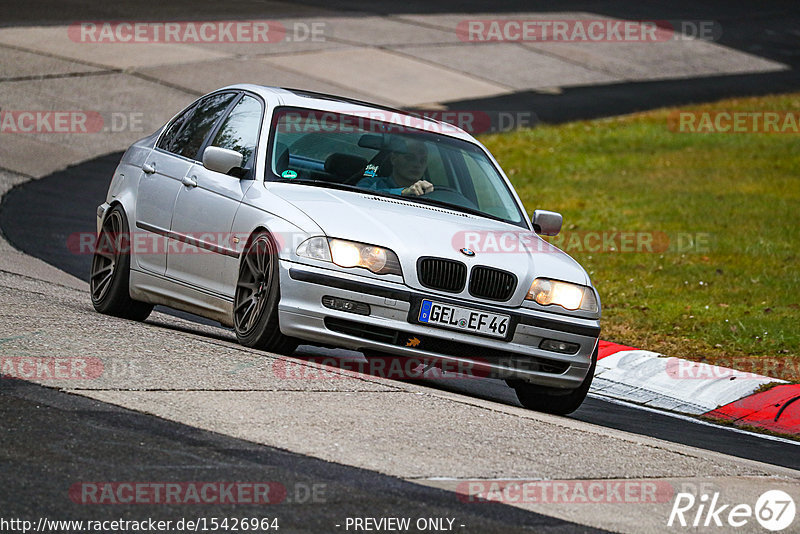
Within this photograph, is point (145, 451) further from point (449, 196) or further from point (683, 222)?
point (683, 222)

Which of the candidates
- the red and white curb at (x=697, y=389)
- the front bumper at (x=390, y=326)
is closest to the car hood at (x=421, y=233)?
the front bumper at (x=390, y=326)

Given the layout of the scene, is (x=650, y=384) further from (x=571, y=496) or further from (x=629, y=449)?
(x=571, y=496)

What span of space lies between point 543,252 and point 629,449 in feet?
5.79

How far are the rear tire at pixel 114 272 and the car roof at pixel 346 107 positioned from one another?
127cm

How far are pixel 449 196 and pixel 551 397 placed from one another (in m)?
1.43

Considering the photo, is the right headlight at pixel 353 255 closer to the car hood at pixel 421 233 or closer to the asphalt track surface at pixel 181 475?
the car hood at pixel 421 233

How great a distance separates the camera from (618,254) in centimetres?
1452

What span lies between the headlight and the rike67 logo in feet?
6.57

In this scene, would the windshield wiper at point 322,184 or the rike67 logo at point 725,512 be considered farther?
the windshield wiper at point 322,184

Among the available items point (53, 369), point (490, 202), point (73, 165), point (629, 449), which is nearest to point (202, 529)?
point (53, 369)

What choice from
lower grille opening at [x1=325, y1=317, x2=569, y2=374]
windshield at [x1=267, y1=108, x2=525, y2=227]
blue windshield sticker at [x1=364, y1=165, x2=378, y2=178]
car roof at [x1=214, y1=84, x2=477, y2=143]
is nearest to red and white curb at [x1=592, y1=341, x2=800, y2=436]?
windshield at [x1=267, y1=108, x2=525, y2=227]

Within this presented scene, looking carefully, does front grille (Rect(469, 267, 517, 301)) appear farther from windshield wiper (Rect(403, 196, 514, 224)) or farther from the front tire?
the front tire

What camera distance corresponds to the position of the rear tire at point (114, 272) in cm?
906

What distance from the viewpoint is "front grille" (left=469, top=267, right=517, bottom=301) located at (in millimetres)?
7457
